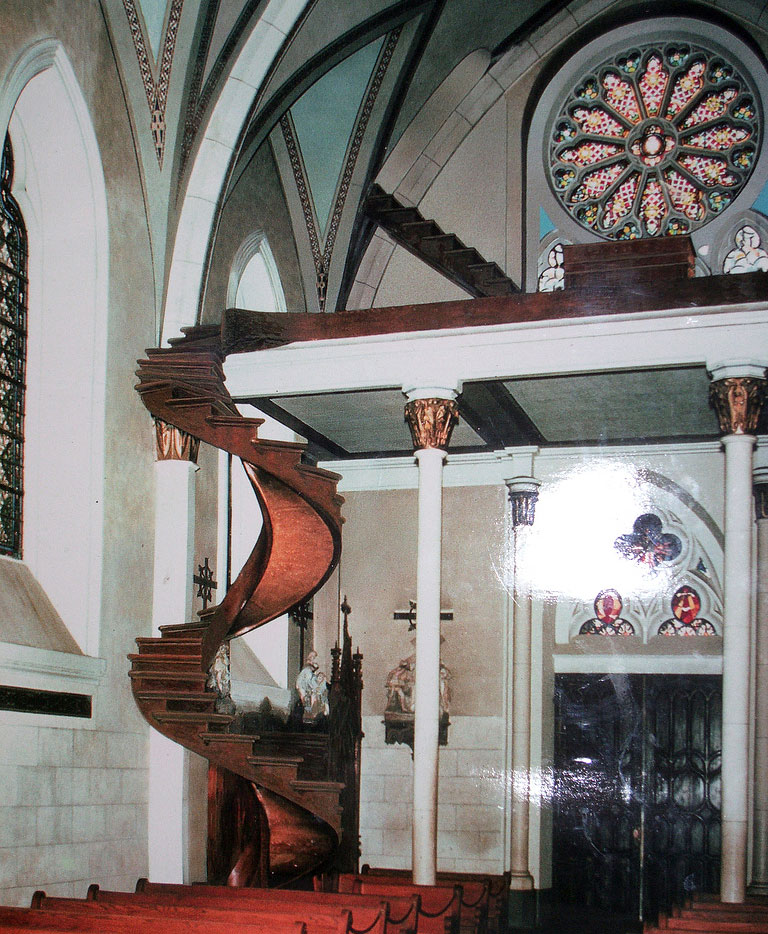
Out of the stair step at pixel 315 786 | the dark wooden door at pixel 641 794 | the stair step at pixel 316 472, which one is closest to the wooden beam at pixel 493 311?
the stair step at pixel 316 472

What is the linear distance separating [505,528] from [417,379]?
3.90 meters

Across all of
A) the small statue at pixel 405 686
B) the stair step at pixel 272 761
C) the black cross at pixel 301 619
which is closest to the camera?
the stair step at pixel 272 761

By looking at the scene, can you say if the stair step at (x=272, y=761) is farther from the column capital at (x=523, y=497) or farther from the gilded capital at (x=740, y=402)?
the column capital at (x=523, y=497)

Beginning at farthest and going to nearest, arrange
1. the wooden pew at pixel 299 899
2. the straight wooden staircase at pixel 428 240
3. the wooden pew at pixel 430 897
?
the straight wooden staircase at pixel 428 240, the wooden pew at pixel 430 897, the wooden pew at pixel 299 899

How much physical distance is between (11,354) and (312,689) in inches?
193

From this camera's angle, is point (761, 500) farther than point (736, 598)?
Yes

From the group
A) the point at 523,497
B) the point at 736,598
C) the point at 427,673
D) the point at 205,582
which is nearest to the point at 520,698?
the point at 523,497

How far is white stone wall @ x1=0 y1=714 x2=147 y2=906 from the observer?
7988 mm

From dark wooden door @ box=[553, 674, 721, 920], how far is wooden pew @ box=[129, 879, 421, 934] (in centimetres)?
526

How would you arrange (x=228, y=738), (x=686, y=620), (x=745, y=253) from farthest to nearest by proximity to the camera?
1. (x=745, y=253)
2. (x=686, y=620)
3. (x=228, y=738)

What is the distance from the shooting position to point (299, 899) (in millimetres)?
7773

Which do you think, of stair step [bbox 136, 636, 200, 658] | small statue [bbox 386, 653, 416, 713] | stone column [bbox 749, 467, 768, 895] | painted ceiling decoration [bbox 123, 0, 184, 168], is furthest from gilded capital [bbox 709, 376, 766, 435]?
small statue [bbox 386, 653, 416, 713]

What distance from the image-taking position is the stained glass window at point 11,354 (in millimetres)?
9023

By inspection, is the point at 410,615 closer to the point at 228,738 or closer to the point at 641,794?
the point at 641,794
